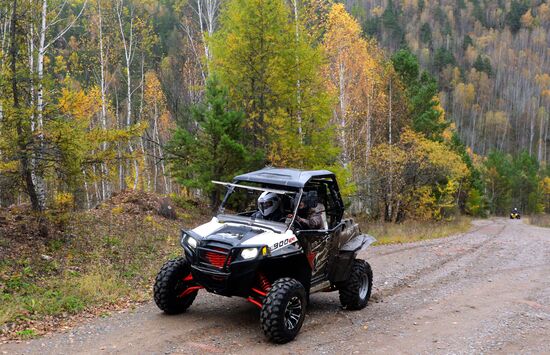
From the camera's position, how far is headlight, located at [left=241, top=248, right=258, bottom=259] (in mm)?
6285

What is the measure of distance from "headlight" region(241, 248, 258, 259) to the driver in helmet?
4.57 feet

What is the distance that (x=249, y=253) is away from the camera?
248 inches

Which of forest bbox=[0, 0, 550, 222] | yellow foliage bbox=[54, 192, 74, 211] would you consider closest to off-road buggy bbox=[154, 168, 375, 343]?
forest bbox=[0, 0, 550, 222]

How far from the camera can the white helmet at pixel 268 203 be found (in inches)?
303

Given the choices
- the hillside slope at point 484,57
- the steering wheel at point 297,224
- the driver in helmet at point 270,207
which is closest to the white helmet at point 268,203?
the driver in helmet at point 270,207

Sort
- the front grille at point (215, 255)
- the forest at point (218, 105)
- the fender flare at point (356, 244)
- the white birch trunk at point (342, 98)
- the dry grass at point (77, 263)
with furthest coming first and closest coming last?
the white birch trunk at point (342, 98)
the forest at point (218, 105)
the fender flare at point (356, 244)
the dry grass at point (77, 263)
the front grille at point (215, 255)

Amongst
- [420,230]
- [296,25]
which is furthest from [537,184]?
[296,25]

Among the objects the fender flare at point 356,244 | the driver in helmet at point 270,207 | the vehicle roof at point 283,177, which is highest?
the vehicle roof at point 283,177

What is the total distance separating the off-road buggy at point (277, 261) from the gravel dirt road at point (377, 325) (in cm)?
40

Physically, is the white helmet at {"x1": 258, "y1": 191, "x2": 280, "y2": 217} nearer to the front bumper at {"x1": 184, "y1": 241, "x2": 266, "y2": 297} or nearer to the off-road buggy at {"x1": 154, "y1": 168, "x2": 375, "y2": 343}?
the off-road buggy at {"x1": 154, "y1": 168, "x2": 375, "y2": 343}

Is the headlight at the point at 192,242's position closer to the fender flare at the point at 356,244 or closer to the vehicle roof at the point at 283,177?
the vehicle roof at the point at 283,177

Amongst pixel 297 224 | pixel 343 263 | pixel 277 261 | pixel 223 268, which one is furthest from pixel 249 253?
pixel 343 263

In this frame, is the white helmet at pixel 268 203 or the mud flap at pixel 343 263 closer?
the white helmet at pixel 268 203

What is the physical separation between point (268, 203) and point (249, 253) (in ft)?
5.15
